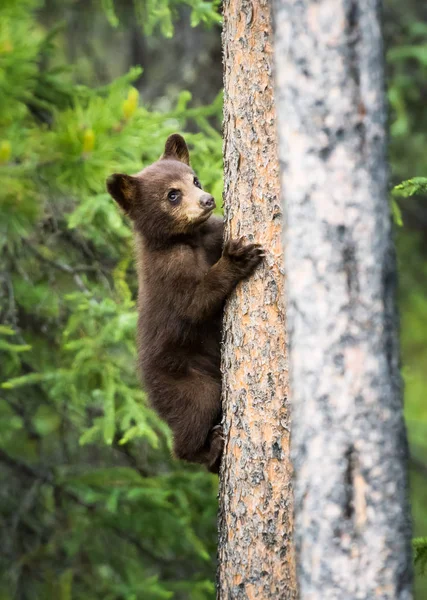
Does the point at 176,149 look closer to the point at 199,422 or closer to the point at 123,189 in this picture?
the point at 123,189

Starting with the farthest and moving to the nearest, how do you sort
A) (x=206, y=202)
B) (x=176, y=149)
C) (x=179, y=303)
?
(x=176, y=149), (x=206, y=202), (x=179, y=303)

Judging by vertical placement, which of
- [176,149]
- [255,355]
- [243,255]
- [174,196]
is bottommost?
[255,355]

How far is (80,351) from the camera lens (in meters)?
5.42

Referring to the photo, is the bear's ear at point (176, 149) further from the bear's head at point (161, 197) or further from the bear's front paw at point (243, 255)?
the bear's front paw at point (243, 255)

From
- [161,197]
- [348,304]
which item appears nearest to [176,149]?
[161,197]

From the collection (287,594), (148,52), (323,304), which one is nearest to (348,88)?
(323,304)

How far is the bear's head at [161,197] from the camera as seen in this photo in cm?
458

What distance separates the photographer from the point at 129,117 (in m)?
5.52

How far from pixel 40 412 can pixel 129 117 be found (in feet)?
9.25

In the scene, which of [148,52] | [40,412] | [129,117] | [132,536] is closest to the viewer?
[129,117]

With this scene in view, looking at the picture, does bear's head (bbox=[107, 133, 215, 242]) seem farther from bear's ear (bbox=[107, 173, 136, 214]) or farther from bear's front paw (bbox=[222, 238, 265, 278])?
bear's front paw (bbox=[222, 238, 265, 278])

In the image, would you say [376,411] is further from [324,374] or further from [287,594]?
[287,594]

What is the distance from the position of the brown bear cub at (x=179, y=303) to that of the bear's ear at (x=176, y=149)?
30cm

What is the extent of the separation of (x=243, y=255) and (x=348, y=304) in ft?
3.75
